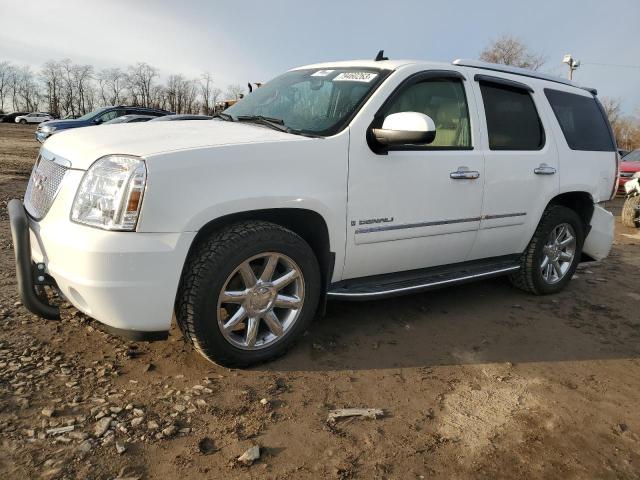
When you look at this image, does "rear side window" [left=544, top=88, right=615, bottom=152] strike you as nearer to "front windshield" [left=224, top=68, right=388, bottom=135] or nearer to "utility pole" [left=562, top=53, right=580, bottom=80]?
"front windshield" [left=224, top=68, right=388, bottom=135]

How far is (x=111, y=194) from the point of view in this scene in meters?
2.40

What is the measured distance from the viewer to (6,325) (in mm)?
3264

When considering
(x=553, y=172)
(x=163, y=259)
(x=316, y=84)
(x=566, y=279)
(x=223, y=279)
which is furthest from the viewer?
(x=566, y=279)

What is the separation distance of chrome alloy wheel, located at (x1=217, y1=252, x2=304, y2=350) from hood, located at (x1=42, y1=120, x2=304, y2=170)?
69 cm

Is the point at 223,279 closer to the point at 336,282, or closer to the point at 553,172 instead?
the point at 336,282

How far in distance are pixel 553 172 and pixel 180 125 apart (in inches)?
121

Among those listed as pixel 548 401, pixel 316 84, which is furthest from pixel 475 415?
pixel 316 84

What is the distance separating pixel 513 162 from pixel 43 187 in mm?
3279

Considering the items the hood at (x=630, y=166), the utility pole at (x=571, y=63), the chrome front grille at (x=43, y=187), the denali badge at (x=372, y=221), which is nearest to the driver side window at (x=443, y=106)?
the denali badge at (x=372, y=221)

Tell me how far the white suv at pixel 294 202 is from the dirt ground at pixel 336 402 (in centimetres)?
33

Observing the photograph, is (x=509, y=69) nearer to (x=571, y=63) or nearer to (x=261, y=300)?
(x=261, y=300)

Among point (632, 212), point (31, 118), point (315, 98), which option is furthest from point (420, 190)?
point (31, 118)

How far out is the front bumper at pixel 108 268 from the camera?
93.4 inches

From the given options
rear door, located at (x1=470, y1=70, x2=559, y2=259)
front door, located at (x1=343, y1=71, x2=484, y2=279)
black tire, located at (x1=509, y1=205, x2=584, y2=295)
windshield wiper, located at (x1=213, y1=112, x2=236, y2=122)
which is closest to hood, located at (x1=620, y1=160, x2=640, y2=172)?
black tire, located at (x1=509, y1=205, x2=584, y2=295)
